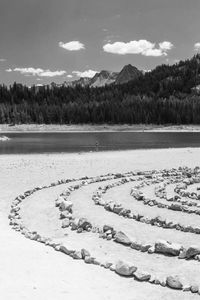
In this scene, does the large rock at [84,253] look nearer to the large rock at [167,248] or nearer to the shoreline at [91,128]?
the large rock at [167,248]

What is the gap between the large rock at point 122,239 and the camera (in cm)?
1190

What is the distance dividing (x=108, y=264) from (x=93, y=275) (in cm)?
57

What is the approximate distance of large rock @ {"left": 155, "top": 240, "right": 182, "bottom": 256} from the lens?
430 inches

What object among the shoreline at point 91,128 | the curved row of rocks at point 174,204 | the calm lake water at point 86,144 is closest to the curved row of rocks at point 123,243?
the curved row of rocks at point 174,204

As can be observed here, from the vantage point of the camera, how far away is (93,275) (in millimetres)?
9742

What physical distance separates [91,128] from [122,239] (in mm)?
147733

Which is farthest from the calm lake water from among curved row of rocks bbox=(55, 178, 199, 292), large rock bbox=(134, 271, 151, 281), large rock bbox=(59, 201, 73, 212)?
large rock bbox=(134, 271, 151, 281)

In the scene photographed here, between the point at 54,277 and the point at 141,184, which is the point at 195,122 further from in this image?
the point at 54,277

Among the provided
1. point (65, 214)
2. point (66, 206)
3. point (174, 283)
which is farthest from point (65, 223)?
point (174, 283)

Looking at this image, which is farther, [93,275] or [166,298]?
[93,275]

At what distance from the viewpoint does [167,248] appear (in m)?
11.0

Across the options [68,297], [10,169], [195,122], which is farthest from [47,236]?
[195,122]

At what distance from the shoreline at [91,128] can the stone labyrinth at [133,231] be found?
128086 mm

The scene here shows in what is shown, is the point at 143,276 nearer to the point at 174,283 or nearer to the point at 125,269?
the point at 125,269
